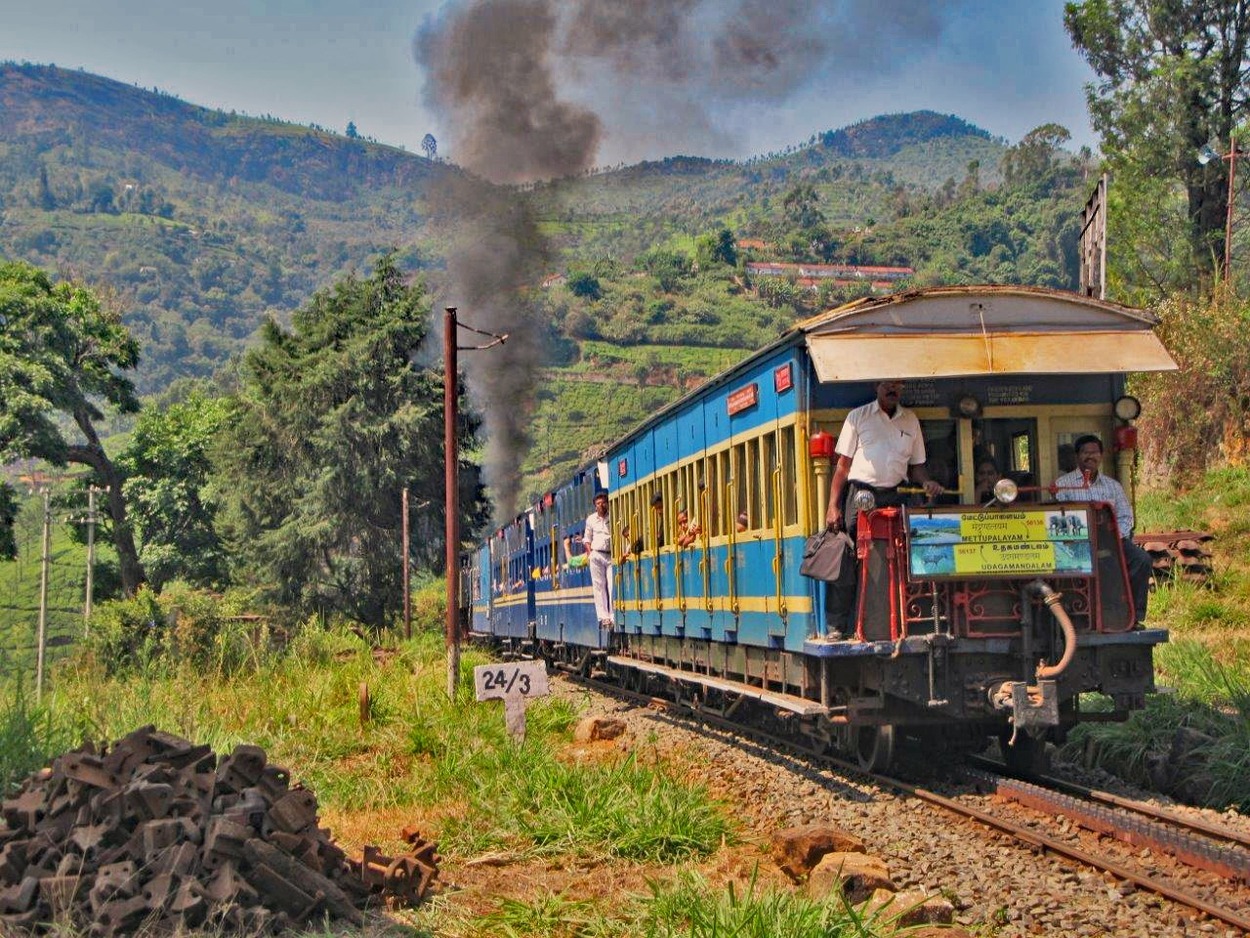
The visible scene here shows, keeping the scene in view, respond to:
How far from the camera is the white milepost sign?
38.6 feet

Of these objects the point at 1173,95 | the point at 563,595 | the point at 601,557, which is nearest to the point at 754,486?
the point at 601,557

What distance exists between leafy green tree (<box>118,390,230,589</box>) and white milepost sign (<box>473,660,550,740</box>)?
4863cm

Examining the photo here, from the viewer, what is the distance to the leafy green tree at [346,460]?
4428cm

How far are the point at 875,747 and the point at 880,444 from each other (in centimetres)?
243

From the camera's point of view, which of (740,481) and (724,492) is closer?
(740,481)

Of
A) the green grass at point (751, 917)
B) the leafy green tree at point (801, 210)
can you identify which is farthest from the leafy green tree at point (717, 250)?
the green grass at point (751, 917)

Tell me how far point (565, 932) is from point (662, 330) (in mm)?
119592

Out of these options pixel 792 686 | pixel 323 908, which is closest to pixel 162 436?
pixel 792 686

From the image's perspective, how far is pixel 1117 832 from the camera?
8375mm

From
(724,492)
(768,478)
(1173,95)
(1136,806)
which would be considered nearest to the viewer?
(1136,806)

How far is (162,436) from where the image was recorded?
2359 inches

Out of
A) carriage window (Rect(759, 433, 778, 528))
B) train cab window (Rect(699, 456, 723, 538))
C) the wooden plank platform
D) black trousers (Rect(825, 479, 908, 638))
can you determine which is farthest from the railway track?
train cab window (Rect(699, 456, 723, 538))

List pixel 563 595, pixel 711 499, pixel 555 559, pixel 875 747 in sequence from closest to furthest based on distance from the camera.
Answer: pixel 875 747 → pixel 711 499 → pixel 563 595 → pixel 555 559

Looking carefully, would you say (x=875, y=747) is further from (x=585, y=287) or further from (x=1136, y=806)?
(x=585, y=287)
